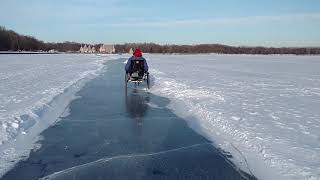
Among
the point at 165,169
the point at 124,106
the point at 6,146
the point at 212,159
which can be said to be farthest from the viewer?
the point at 124,106

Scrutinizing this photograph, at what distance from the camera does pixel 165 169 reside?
651 cm

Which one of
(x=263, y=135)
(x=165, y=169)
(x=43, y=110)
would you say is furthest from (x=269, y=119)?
(x=43, y=110)

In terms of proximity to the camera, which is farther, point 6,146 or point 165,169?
point 6,146

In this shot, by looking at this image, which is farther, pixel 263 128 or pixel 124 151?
pixel 263 128

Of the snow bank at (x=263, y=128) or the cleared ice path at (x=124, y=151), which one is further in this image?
the snow bank at (x=263, y=128)

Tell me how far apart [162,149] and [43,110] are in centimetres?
561

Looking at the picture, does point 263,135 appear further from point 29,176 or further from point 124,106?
point 124,106

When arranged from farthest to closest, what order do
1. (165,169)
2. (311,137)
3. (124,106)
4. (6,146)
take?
(124,106)
(311,137)
(6,146)
(165,169)

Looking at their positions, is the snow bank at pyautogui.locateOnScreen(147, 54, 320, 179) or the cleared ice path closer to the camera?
the cleared ice path

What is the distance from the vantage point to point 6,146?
7754 millimetres

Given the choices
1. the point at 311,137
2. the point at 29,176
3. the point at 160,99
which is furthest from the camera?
the point at 160,99

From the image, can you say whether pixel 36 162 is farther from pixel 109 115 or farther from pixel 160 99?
pixel 160 99

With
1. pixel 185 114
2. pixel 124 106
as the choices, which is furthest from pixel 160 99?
pixel 185 114

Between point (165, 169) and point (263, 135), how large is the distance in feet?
10.2
